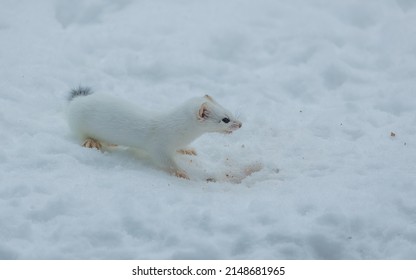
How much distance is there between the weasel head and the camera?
458cm

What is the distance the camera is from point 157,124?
184 inches

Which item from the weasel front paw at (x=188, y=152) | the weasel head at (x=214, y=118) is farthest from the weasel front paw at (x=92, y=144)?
the weasel head at (x=214, y=118)

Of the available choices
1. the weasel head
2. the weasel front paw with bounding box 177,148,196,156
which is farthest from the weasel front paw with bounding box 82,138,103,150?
the weasel head

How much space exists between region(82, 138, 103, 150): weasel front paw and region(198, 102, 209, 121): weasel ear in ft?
2.76

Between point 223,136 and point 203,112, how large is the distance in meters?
0.76

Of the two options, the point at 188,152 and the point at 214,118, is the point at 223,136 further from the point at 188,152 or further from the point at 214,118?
the point at 214,118

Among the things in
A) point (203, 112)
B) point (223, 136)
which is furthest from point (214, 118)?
point (223, 136)

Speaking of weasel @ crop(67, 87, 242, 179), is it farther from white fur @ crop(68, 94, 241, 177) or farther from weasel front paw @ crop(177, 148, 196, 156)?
weasel front paw @ crop(177, 148, 196, 156)

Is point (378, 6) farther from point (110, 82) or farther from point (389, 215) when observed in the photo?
point (389, 215)

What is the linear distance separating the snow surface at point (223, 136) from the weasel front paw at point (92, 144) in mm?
97

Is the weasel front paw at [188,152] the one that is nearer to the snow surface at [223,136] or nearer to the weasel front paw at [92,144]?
the snow surface at [223,136]

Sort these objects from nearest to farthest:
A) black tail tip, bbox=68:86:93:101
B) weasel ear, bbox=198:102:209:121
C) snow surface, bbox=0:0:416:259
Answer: snow surface, bbox=0:0:416:259 < weasel ear, bbox=198:102:209:121 < black tail tip, bbox=68:86:93:101

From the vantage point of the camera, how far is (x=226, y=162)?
4.94m

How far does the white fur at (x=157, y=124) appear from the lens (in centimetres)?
462
